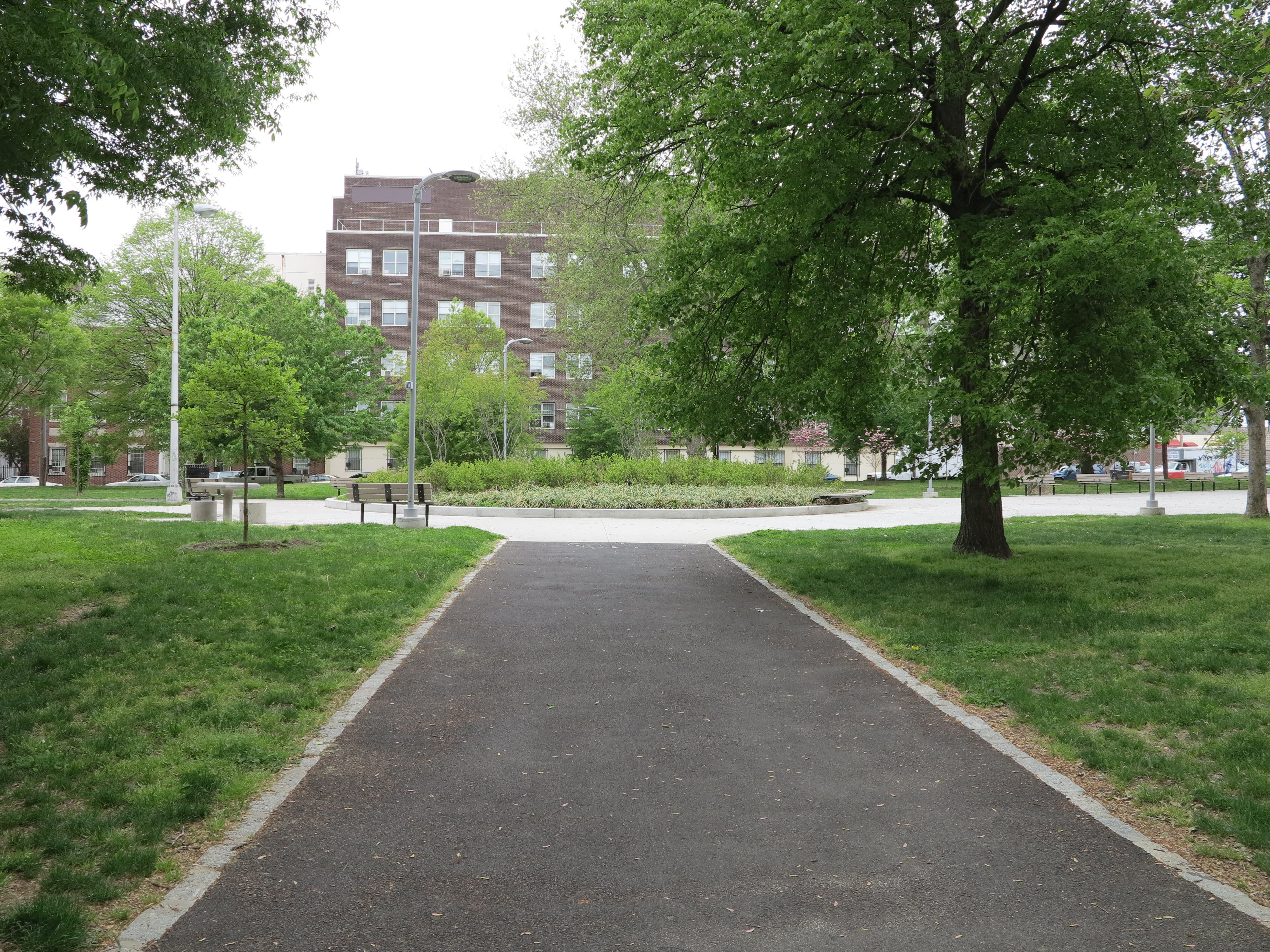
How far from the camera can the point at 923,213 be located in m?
12.7

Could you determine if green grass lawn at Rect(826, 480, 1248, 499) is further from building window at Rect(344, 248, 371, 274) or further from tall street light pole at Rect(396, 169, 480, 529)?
building window at Rect(344, 248, 371, 274)

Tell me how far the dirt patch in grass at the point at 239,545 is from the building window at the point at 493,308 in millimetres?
50904

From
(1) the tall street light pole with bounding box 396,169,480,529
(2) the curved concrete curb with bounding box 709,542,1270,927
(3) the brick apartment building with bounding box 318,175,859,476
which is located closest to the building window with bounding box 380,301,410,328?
(3) the brick apartment building with bounding box 318,175,859,476

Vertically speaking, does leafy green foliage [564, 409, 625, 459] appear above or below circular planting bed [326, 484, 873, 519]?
above

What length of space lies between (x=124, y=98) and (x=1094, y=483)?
43.5 metres

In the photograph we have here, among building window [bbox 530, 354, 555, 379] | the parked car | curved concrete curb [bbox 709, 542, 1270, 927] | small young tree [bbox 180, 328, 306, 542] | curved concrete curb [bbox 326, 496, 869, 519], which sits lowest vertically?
curved concrete curb [bbox 709, 542, 1270, 927]

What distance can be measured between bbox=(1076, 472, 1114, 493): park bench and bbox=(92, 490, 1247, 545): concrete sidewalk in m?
10.1

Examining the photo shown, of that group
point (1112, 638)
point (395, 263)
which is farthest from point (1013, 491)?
point (395, 263)

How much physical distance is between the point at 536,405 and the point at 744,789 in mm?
58531

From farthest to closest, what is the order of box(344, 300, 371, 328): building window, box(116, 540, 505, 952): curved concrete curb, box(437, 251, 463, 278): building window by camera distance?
1. box(437, 251, 463, 278): building window
2. box(344, 300, 371, 328): building window
3. box(116, 540, 505, 952): curved concrete curb

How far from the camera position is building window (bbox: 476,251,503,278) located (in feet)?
212

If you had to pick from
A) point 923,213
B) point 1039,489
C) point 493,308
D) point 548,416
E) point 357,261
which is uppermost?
point 357,261

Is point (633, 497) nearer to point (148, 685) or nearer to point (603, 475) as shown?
point (603, 475)

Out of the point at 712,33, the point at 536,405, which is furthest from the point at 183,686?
the point at 536,405
